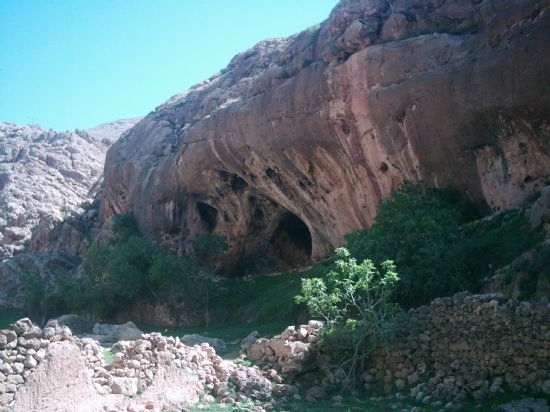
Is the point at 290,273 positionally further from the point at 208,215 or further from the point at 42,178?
the point at 42,178

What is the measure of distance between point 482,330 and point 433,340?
1389 mm

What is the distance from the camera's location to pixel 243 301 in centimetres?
3234

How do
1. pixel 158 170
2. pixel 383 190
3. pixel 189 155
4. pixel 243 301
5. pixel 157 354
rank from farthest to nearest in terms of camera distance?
pixel 158 170
pixel 189 155
pixel 243 301
pixel 383 190
pixel 157 354

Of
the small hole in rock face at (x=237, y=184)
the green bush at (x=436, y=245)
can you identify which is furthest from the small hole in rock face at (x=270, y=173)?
the green bush at (x=436, y=245)

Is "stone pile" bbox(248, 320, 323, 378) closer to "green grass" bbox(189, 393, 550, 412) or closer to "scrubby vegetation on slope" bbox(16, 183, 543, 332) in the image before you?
"green grass" bbox(189, 393, 550, 412)

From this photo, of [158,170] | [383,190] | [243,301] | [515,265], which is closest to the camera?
[515,265]

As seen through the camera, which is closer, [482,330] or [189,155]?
[482,330]

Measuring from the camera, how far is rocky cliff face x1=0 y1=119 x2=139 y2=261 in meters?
58.0

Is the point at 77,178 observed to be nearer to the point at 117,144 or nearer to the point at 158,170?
the point at 117,144

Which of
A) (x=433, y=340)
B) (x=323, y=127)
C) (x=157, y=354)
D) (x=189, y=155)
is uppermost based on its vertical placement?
(x=189, y=155)

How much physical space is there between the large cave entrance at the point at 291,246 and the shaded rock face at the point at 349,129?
73 millimetres

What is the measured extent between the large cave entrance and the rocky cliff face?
23.2 metres

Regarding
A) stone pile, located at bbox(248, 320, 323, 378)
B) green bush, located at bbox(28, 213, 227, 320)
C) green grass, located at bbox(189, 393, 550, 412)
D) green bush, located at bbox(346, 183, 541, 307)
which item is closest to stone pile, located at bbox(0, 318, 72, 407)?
green grass, located at bbox(189, 393, 550, 412)

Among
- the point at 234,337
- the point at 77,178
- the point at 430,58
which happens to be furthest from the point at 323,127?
the point at 77,178
